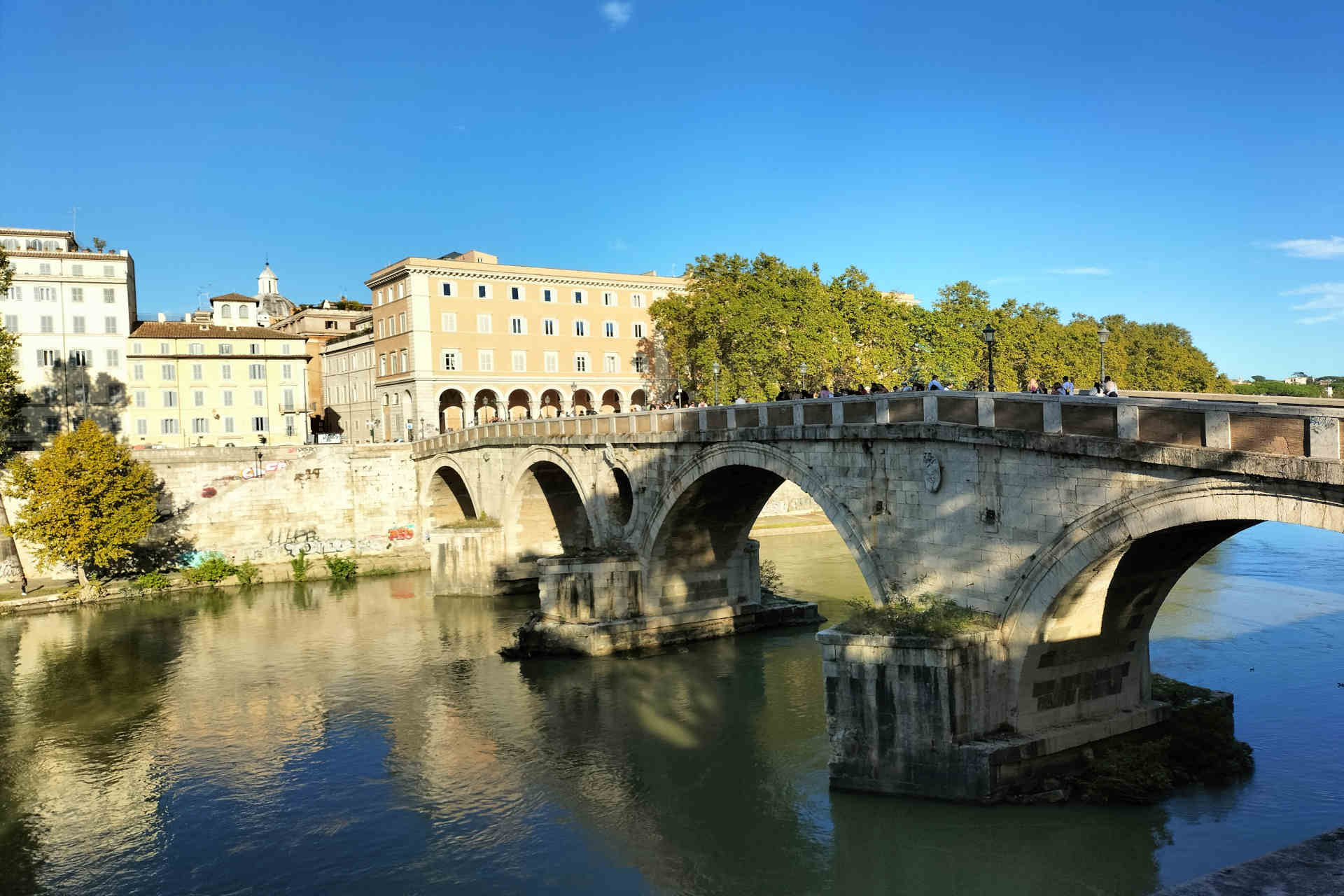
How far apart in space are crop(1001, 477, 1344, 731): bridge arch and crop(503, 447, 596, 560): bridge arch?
23873 mm

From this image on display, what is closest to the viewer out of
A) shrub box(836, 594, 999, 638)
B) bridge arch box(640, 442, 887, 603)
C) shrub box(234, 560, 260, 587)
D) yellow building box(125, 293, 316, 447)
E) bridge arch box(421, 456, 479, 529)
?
shrub box(836, 594, 999, 638)

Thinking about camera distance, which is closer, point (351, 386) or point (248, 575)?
point (248, 575)

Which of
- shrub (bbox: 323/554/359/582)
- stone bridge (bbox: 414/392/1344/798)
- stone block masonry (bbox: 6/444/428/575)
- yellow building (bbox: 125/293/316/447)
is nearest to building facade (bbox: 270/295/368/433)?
yellow building (bbox: 125/293/316/447)

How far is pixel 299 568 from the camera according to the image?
43500 millimetres

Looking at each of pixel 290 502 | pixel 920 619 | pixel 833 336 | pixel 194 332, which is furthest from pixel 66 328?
pixel 920 619

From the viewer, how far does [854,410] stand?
19.0 metres

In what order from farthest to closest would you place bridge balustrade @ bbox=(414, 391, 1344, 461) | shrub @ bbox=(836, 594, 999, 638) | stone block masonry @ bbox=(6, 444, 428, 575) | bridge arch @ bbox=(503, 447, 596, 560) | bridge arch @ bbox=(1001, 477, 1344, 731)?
stone block masonry @ bbox=(6, 444, 428, 575) → bridge arch @ bbox=(503, 447, 596, 560) → shrub @ bbox=(836, 594, 999, 638) → bridge arch @ bbox=(1001, 477, 1344, 731) → bridge balustrade @ bbox=(414, 391, 1344, 461)

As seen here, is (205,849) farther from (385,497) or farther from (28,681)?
(385,497)

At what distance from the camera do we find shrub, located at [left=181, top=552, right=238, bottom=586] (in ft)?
134

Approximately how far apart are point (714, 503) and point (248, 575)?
24.3 m

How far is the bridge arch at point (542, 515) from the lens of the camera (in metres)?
38.0

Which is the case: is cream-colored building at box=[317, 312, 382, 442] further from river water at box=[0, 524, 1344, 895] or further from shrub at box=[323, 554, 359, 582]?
river water at box=[0, 524, 1344, 895]

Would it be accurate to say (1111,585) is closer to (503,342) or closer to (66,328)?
(503,342)

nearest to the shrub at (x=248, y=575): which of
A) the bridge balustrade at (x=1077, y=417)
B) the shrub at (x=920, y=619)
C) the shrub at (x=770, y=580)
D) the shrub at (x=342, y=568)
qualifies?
the shrub at (x=342, y=568)
